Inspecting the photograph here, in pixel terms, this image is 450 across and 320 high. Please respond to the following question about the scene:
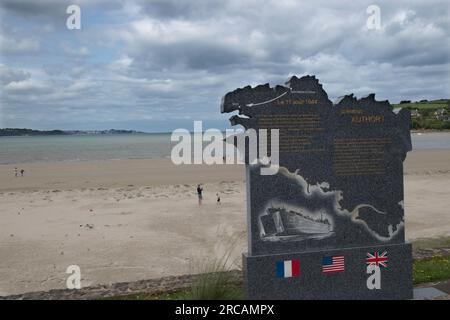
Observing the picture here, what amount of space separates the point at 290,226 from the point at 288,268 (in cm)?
65

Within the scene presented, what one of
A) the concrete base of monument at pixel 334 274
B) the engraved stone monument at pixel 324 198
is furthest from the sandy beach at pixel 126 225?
the engraved stone monument at pixel 324 198

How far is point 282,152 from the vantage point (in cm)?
654

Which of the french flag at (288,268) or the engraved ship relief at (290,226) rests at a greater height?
the engraved ship relief at (290,226)

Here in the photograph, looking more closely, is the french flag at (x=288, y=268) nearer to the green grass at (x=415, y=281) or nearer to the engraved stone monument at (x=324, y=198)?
the engraved stone monument at (x=324, y=198)

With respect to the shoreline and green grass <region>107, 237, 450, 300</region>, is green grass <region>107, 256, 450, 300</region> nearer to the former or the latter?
green grass <region>107, 237, 450, 300</region>

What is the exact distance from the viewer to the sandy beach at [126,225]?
10.1m

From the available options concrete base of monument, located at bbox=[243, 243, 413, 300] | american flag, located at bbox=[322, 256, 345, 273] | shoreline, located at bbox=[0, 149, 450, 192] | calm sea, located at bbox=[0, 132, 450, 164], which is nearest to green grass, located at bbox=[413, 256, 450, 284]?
concrete base of monument, located at bbox=[243, 243, 413, 300]

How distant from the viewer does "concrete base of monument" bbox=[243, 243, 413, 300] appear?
655 centimetres

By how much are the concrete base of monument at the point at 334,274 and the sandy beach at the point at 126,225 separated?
125 inches

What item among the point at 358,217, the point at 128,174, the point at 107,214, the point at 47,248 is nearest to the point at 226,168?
the point at 128,174

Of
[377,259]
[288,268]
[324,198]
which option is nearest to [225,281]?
[288,268]

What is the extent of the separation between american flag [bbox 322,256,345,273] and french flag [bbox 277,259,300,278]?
0.46 metres
